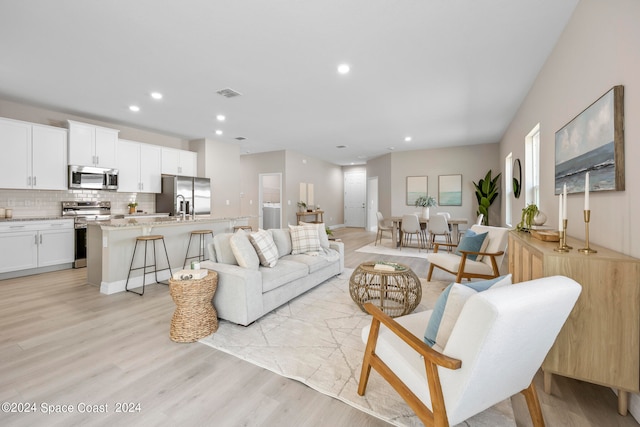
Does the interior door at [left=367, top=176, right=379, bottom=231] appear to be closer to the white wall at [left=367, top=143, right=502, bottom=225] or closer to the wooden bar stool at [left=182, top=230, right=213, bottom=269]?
the white wall at [left=367, top=143, right=502, bottom=225]

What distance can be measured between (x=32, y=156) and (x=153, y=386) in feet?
15.9

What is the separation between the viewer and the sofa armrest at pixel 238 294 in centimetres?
252

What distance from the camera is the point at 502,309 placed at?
938 millimetres

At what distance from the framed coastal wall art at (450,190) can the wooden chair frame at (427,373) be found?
737 centimetres

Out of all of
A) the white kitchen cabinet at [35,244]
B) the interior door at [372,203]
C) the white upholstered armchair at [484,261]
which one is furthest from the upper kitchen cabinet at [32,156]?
the interior door at [372,203]

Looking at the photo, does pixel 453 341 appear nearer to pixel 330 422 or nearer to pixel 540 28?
pixel 330 422

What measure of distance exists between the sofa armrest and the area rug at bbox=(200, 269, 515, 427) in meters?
0.11

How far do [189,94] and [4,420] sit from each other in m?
3.88

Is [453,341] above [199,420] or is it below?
above

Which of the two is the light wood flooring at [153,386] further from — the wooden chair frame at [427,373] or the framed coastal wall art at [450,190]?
the framed coastal wall art at [450,190]

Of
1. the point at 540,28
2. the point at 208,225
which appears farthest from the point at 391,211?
the point at 540,28

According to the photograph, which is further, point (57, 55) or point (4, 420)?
point (57, 55)

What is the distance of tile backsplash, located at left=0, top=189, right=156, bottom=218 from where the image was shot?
4.57 m

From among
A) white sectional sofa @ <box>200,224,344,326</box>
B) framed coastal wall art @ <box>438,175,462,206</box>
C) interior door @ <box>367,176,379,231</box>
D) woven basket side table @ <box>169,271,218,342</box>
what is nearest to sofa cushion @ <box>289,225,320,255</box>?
white sectional sofa @ <box>200,224,344,326</box>
